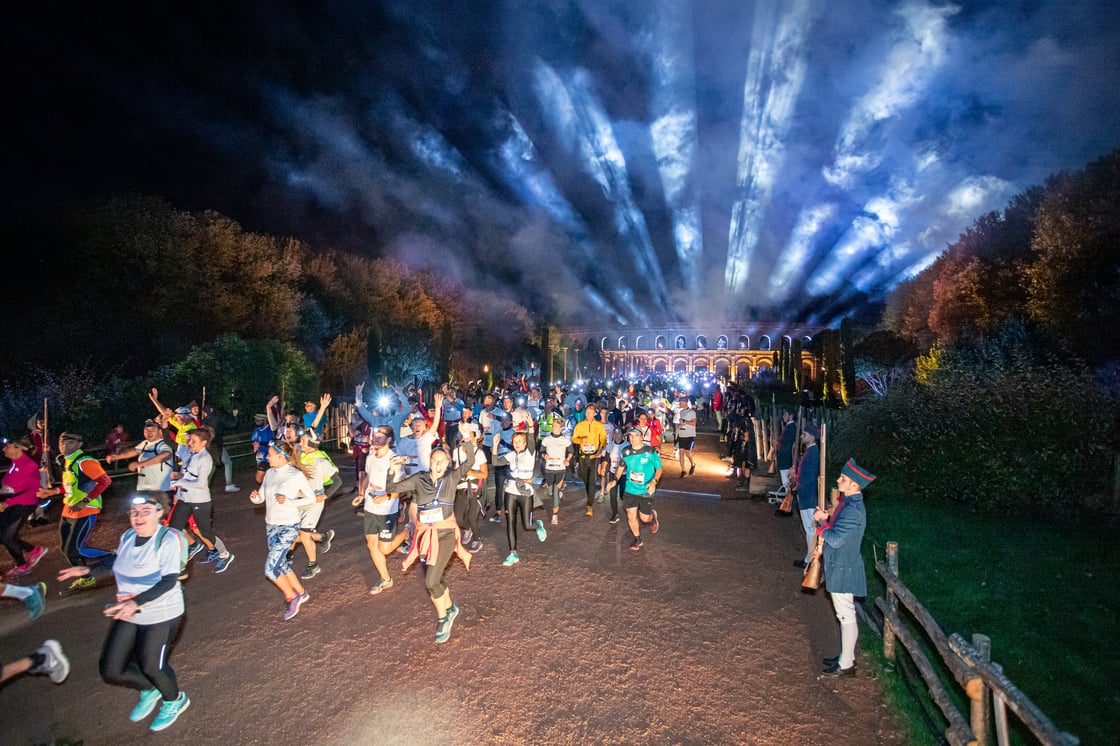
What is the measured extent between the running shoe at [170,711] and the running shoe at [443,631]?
1.98m

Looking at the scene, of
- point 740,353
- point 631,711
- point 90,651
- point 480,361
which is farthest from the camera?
point 740,353

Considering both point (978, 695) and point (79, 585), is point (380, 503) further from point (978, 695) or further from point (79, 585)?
point (978, 695)

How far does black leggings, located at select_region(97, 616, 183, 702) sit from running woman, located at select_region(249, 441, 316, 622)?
4.86 ft

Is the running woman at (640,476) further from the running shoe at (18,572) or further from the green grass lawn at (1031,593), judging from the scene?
the running shoe at (18,572)

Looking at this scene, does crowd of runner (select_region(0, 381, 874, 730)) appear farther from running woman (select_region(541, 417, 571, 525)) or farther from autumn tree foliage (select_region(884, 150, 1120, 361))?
autumn tree foliage (select_region(884, 150, 1120, 361))

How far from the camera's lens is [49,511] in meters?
9.35

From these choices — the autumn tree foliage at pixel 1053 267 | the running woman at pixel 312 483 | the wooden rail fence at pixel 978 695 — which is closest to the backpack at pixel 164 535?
the running woman at pixel 312 483

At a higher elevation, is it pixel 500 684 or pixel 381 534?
pixel 381 534

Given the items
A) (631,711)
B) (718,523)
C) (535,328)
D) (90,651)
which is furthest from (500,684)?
(535,328)

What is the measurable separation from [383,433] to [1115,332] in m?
20.8

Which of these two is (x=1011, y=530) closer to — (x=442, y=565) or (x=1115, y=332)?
(x=442, y=565)

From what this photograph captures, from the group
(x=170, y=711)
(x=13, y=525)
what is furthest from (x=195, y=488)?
(x=170, y=711)

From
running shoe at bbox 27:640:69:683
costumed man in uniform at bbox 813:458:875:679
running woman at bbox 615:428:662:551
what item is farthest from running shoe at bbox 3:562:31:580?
costumed man in uniform at bbox 813:458:875:679

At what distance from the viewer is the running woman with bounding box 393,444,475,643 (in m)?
4.94
